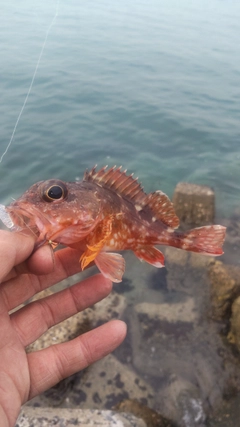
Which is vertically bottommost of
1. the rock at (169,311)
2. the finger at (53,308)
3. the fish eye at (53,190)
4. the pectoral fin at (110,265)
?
the rock at (169,311)

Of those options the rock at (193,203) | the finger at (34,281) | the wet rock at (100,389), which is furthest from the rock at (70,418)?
the rock at (193,203)

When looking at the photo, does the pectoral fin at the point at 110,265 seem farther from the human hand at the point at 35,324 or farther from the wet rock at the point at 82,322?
the wet rock at the point at 82,322

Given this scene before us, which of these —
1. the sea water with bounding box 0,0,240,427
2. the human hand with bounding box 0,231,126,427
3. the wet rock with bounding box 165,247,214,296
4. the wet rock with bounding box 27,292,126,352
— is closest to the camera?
the human hand with bounding box 0,231,126,427

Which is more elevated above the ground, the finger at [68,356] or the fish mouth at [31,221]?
the fish mouth at [31,221]

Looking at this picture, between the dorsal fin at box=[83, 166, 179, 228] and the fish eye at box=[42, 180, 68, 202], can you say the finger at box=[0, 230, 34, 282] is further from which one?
the dorsal fin at box=[83, 166, 179, 228]

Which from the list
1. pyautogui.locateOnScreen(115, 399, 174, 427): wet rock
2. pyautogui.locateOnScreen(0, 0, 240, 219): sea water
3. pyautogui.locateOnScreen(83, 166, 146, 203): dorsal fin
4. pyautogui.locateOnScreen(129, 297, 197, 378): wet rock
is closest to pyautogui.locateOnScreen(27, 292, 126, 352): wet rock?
pyautogui.locateOnScreen(129, 297, 197, 378): wet rock

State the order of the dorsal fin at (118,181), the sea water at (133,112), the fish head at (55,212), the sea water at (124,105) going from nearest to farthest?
the fish head at (55,212)
the dorsal fin at (118,181)
the sea water at (133,112)
the sea water at (124,105)

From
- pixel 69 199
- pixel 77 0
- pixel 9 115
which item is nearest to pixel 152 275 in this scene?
pixel 69 199

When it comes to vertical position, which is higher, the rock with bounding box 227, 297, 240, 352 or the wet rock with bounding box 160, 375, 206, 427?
the rock with bounding box 227, 297, 240, 352

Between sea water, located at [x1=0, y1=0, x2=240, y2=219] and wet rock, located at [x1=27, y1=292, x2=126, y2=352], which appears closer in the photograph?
wet rock, located at [x1=27, y1=292, x2=126, y2=352]
